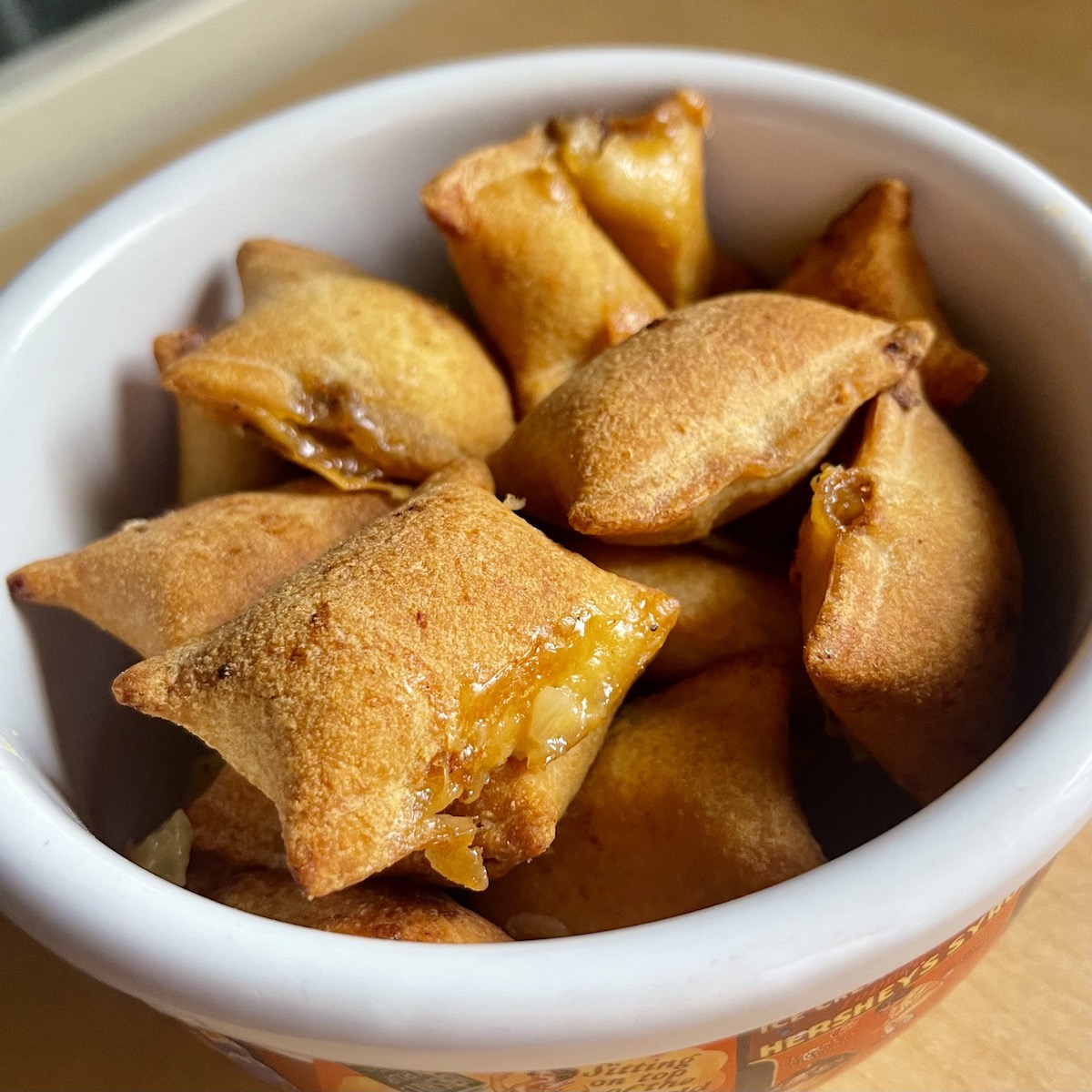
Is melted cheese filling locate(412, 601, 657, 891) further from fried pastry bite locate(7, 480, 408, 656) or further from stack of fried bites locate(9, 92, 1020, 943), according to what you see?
→ fried pastry bite locate(7, 480, 408, 656)

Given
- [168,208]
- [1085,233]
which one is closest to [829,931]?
[1085,233]

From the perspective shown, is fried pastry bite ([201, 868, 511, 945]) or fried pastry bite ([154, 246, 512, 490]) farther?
fried pastry bite ([154, 246, 512, 490])

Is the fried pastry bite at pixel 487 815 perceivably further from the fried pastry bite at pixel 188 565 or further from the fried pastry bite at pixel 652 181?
the fried pastry bite at pixel 652 181

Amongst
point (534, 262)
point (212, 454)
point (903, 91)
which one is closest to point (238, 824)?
point (212, 454)

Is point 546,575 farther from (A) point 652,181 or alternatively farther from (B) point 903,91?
(B) point 903,91

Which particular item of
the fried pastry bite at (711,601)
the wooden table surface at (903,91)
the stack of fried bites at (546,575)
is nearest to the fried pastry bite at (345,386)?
the stack of fried bites at (546,575)

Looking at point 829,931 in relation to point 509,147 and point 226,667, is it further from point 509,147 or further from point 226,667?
point 509,147

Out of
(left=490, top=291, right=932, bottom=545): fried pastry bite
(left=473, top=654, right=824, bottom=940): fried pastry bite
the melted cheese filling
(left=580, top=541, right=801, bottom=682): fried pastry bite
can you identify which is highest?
(left=490, top=291, right=932, bottom=545): fried pastry bite

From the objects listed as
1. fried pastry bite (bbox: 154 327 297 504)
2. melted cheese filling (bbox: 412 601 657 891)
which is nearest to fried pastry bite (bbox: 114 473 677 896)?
melted cheese filling (bbox: 412 601 657 891)
